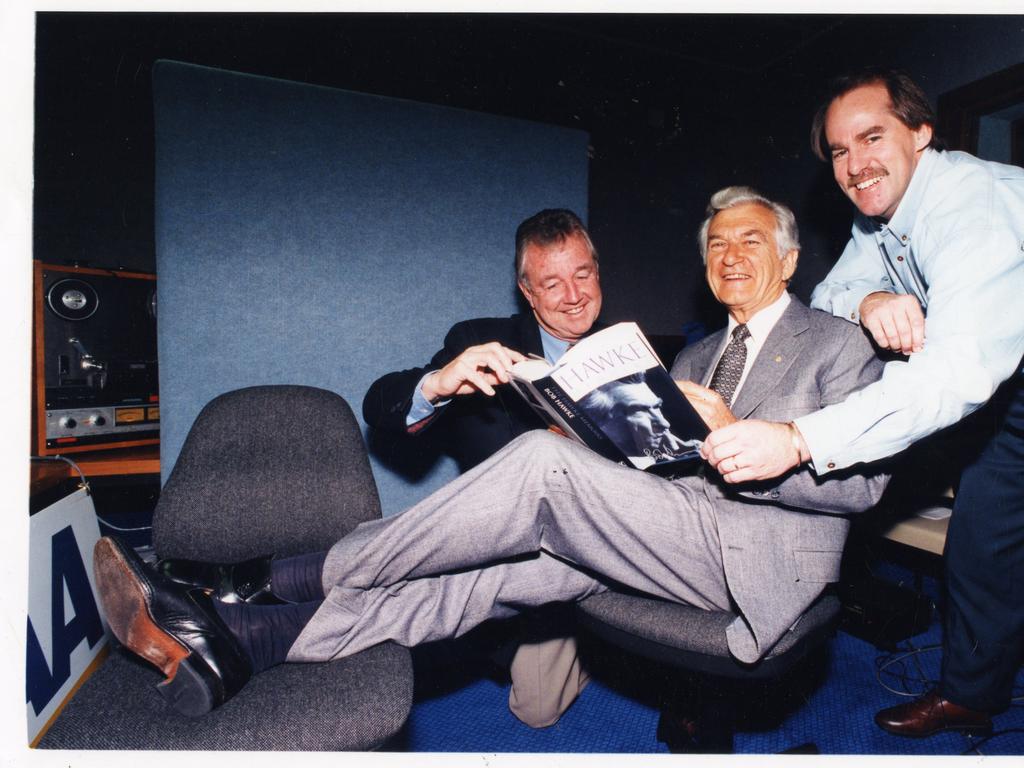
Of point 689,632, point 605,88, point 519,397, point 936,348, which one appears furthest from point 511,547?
point 605,88

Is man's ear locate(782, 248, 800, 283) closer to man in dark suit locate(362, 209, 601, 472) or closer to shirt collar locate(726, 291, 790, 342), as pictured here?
shirt collar locate(726, 291, 790, 342)

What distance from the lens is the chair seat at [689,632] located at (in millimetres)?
1018

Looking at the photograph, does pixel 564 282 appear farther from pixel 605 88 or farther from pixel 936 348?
pixel 605 88

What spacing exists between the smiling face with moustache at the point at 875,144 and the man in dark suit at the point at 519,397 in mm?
749

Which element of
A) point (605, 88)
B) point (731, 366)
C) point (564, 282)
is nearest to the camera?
point (731, 366)

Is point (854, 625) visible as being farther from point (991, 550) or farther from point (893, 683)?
point (991, 550)

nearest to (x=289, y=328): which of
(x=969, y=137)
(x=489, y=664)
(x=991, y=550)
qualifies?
(x=489, y=664)

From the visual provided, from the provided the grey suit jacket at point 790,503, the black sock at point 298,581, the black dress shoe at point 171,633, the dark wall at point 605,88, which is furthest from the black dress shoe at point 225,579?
the dark wall at point 605,88

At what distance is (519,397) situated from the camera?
69.6 inches

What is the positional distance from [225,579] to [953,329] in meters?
1.56

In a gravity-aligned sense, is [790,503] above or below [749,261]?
below

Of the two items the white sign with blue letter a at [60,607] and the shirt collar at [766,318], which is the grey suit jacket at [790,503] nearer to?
the shirt collar at [766,318]

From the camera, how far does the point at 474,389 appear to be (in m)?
1.46

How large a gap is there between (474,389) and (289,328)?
0.78 meters
